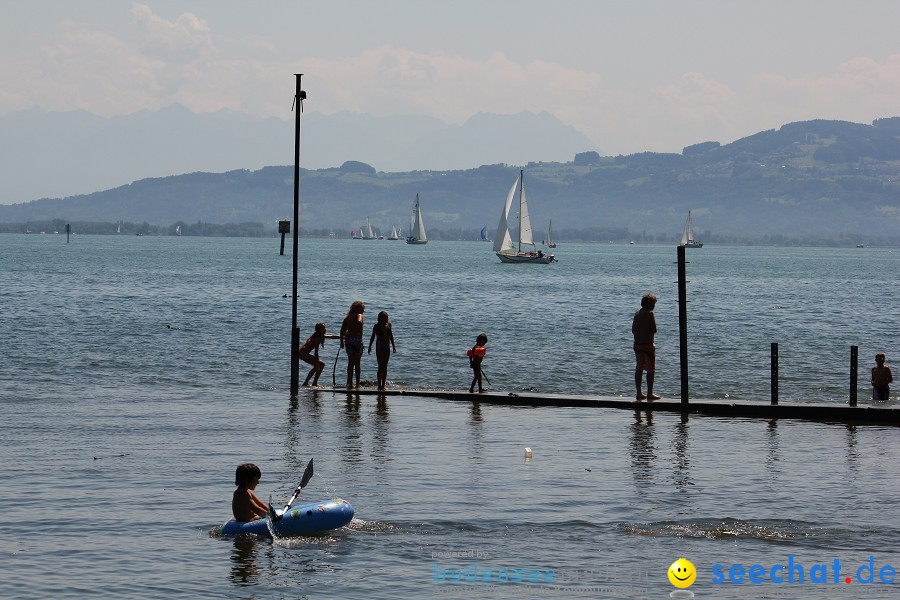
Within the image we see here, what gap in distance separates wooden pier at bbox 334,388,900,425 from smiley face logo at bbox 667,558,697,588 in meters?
12.1

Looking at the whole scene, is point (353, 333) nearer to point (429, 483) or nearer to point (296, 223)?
point (296, 223)

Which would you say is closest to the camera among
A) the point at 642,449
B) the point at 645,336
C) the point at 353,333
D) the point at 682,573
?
the point at 682,573

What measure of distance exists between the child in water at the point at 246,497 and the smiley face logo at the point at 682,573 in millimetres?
4987

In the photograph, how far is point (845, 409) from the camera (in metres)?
25.5

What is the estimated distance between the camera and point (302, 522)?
51.9ft

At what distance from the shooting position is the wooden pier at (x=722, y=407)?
25312 millimetres

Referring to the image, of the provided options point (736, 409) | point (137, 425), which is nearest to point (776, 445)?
point (736, 409)

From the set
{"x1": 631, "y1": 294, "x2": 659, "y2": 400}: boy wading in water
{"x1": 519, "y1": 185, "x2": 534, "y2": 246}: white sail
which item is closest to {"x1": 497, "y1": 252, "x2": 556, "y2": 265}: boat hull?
{"x1": 519, "y1": 185, "x2": 534, "y2": 246}: white sail

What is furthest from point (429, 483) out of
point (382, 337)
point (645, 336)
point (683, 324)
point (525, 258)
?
point (525, 258)

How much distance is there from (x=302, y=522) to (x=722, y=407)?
1274cm

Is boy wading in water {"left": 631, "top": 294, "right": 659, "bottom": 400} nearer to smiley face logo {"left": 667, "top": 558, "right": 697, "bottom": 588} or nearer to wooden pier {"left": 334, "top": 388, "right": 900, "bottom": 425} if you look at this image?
wooden pier {"left": 334, "top": 388, "right": 900, "bottom": 425}

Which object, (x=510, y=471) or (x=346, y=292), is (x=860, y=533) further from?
(x=346, y=292)

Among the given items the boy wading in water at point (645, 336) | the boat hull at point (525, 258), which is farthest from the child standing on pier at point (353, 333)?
the boat hull at point (525, 258)

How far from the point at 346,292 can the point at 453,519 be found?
93409mm
